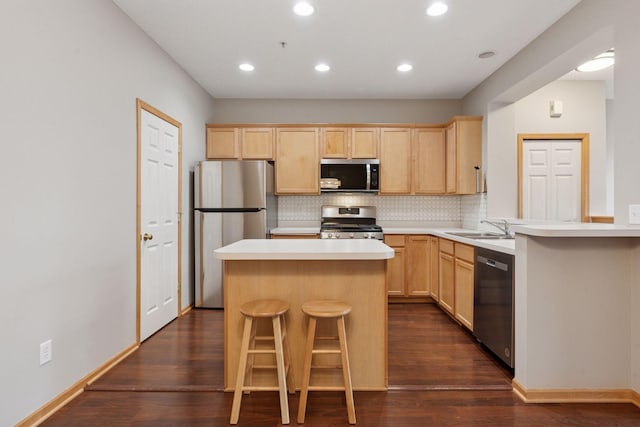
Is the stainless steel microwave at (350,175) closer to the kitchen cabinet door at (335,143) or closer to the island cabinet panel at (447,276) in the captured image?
the kitchen cabinet door at (335,143)

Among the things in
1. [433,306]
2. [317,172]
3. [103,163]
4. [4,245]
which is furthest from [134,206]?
[433,306]

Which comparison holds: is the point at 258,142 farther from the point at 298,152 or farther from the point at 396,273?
the point at 396,273

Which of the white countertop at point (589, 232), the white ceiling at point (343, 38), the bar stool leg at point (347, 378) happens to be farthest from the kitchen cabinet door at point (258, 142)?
the white countertop at point (589, 232)

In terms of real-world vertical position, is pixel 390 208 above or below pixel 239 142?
below

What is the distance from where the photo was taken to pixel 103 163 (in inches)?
100.0

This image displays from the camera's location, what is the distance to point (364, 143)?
4.73m

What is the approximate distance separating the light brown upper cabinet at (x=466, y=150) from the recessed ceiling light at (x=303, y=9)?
7.82 ft

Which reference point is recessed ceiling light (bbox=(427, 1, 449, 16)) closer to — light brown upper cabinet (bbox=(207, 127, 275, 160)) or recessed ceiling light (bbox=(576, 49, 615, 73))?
recessed ceiling light (bbox=(576, 49, 615, 73))

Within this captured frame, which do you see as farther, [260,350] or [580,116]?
[580,116]

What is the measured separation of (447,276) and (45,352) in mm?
3459

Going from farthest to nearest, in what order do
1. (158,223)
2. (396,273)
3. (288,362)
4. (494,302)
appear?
(396,273)
(158,223)
(494,302)
(288,362)

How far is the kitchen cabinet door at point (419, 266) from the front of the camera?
4.41 metres

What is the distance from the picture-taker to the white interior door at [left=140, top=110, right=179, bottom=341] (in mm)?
3111

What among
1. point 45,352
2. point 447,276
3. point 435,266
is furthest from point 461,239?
point 45,352
